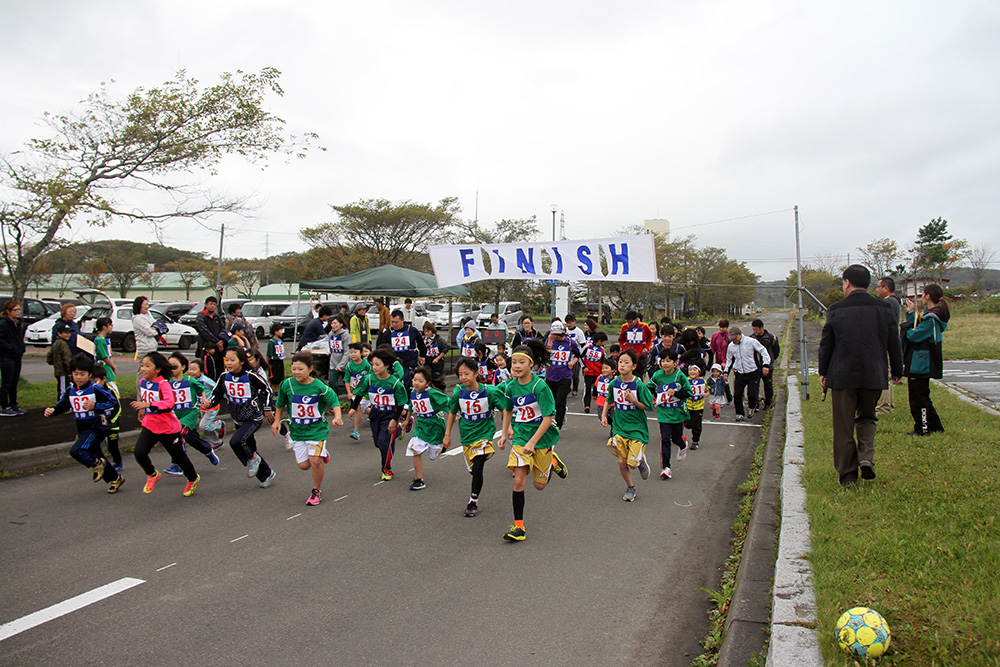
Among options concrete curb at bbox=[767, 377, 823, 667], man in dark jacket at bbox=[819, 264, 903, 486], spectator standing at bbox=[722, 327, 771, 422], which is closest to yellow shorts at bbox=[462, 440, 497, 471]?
concrete curb at bbox=[767, 377, 823, 667]

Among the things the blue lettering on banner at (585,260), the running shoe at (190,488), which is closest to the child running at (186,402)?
the running shoe at (190,488)

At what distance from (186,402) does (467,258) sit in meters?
6.62

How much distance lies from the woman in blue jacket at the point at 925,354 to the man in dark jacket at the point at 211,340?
977 centimetres

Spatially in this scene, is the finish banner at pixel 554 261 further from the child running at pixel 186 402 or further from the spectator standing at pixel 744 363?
the child running at pixel 186 402

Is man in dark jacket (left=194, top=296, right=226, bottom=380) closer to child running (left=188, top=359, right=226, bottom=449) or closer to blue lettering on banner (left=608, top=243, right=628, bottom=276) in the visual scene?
child running (left=188, top=359, right=226, bottom=449)

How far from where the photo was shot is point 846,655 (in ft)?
9.70

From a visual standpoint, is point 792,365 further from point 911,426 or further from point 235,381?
point 235,381

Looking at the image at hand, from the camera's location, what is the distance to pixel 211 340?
10719mm

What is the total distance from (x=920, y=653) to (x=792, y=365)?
18785 millimetres

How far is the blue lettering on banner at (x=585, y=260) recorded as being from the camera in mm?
11844

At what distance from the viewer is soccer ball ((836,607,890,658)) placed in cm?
292

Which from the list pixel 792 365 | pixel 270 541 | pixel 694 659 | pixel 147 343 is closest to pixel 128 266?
pixel 147 343

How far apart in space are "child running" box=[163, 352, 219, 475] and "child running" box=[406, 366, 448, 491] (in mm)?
2512

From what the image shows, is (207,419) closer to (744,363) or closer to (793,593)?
(793,593)
